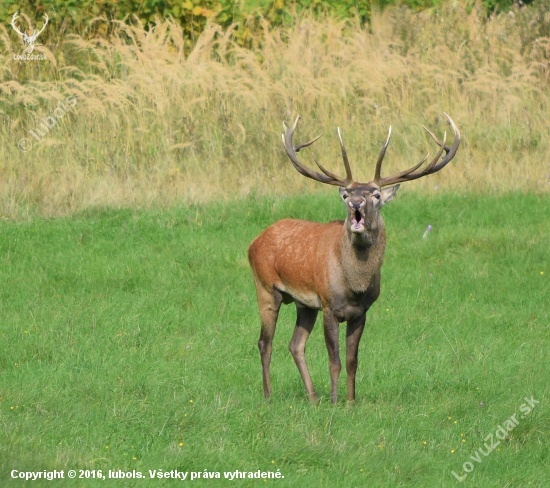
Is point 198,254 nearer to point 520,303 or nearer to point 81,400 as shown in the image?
point 520,303

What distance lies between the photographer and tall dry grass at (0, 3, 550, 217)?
48.2ft

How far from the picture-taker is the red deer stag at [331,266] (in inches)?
330

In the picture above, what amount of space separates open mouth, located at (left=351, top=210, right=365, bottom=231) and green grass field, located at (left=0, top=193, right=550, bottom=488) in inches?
50.4

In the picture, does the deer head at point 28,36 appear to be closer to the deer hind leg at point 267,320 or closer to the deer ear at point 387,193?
the deer hind leg at point 267,320

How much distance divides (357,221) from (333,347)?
101cm

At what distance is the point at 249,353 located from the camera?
9938 millimetres

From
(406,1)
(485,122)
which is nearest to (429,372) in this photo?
(485,122)

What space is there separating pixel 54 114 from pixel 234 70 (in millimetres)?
2828

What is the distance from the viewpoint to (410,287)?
11672mm

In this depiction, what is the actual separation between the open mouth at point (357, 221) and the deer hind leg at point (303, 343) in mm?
1227

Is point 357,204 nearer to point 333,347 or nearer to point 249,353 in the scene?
point 333,347

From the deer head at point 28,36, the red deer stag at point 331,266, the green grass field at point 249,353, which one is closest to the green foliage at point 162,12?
the deer head at point 28,36

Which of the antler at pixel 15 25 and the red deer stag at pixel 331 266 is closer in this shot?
the red deer stag at pixel 331 266

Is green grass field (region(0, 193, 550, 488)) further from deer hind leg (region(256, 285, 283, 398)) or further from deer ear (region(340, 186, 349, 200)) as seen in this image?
deer ear (region(340, 186, 349, 200))
